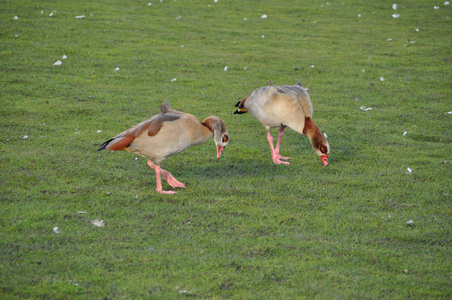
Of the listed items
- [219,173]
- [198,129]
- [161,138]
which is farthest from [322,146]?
[161,138]

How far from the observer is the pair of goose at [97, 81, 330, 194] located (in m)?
7.55

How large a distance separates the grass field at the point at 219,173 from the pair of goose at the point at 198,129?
475 mm

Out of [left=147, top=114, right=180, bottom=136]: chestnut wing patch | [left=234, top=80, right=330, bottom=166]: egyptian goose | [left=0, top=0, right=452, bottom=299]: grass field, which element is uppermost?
[left=147, top=114, right=180, bottom=136]: chestnut wing patch

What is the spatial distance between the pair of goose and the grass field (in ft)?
1.56

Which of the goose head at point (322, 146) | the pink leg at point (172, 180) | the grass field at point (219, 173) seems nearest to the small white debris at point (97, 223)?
the grass field at point (219, 173)

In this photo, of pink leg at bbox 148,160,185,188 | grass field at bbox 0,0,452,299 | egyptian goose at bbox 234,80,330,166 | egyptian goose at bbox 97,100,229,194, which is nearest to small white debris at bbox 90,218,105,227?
grass field at bbox 0,0,452,299

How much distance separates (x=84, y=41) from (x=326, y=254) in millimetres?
13252

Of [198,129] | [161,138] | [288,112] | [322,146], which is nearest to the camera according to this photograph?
[161,138]

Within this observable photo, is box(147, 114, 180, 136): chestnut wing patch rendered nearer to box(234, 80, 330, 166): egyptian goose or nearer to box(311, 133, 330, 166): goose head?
box(234, 80, 330, 166): egyptian goose

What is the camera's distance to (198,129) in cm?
785

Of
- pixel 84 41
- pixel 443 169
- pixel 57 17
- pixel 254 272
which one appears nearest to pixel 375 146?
pixel 443 169

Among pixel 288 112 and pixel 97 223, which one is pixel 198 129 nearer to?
pixel 288 112

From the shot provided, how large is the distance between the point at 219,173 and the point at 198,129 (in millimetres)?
1120

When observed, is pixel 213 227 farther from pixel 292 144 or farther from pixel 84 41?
pixel 84 41
